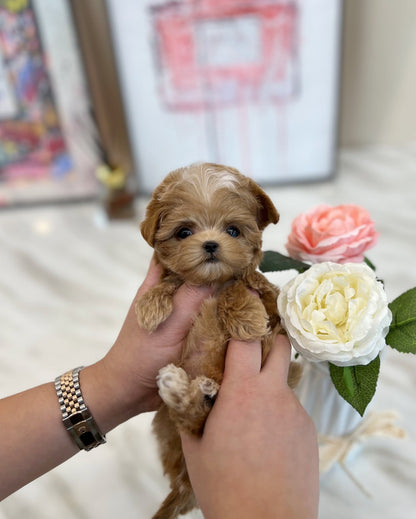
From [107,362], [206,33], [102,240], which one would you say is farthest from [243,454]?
[206,33]

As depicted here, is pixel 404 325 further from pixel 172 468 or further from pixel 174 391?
pixel 172 468

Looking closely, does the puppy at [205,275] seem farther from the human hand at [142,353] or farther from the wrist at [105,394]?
the wrist at [105,394]

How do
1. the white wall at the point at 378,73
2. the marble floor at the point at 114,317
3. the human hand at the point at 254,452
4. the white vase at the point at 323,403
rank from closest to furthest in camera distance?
the human hand at the point at 254,452 → the white vase at the point at 323,403 → the marble floor at the point at 114,317 → the white wall at the point at 378,73

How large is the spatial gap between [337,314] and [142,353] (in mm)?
399

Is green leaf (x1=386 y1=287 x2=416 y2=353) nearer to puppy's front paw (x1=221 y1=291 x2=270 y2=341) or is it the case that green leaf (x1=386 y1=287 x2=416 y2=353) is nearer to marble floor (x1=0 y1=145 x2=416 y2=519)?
puppy's front paw (x1=221 y1=291 x2=270 y2=341)

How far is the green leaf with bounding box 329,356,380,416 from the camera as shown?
820mm

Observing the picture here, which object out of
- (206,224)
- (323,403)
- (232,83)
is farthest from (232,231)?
(232,83)

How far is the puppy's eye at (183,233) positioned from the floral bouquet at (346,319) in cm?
21

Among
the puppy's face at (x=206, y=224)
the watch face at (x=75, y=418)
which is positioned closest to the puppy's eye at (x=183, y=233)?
the puppy's face at (x=206, y=224)

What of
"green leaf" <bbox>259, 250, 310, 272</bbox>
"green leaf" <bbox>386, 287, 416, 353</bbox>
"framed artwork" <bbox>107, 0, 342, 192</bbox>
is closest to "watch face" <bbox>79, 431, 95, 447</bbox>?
"green leaf" <bbox>259, 250, 310, 272</bbox>

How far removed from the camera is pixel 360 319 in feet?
2.50

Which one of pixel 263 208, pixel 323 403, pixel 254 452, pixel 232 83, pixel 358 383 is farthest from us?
pixel 232 83

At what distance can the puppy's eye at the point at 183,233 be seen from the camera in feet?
2.87

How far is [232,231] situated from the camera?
878mm
